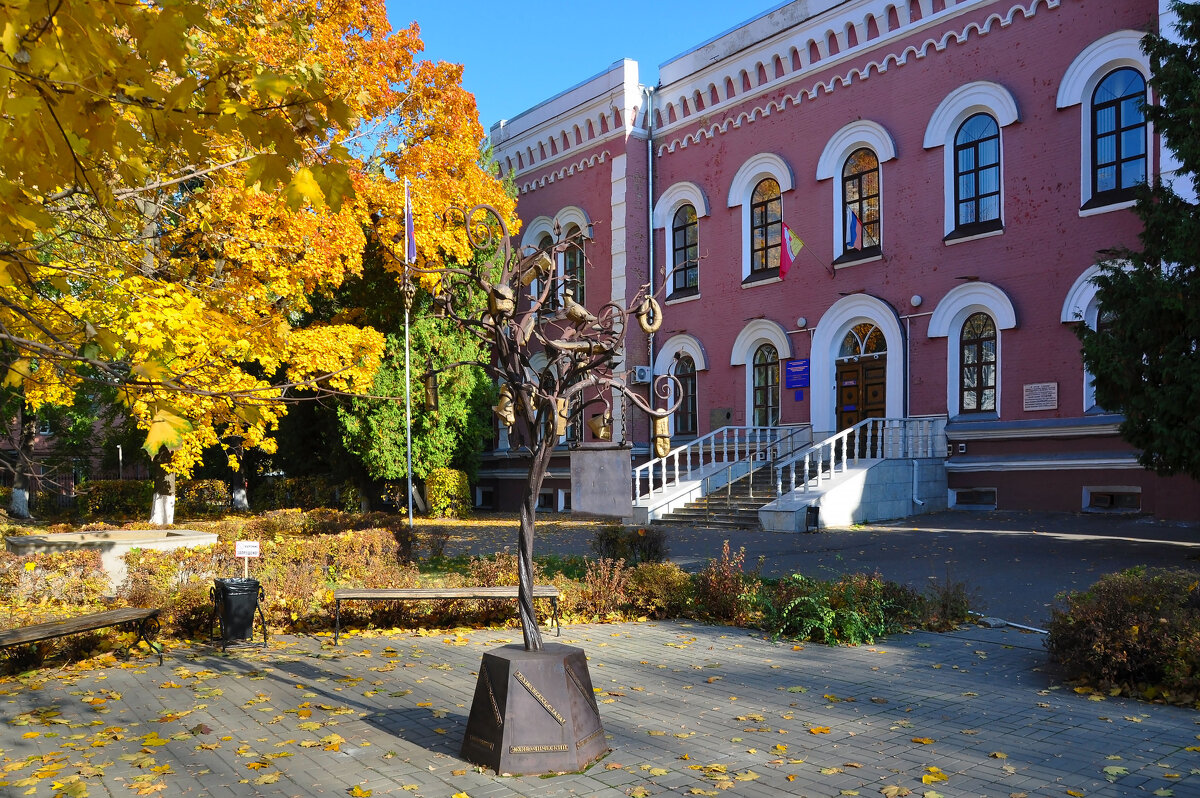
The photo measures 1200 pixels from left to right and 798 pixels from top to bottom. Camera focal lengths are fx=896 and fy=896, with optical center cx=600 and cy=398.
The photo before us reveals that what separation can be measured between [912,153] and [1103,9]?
4561 mm

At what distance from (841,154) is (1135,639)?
17359mm

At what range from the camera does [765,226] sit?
24047mm

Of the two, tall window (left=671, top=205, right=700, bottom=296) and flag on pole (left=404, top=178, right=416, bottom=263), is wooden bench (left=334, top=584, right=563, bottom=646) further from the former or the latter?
tall window (left=671, top=205, right=700, bottom=296)

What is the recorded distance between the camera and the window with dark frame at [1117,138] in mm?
17172

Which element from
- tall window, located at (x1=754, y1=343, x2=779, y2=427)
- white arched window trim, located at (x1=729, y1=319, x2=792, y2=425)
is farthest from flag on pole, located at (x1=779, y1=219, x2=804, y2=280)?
tall window, located at (x1=754, y1=343, x2=779, y2=427)

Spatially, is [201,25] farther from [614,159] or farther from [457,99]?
[614,159]

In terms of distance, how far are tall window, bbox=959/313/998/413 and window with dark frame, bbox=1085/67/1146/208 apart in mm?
3210

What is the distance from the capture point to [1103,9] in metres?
17.5

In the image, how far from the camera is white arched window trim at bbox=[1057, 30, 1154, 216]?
17.2m

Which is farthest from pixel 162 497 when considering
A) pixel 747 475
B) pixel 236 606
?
pixel 747 475

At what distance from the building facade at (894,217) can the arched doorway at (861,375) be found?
55 millimetres

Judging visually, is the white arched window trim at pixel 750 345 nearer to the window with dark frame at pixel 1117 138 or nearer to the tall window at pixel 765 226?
the tall window at pixel 765 226

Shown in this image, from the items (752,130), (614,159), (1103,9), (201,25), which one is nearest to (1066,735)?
(201,25)

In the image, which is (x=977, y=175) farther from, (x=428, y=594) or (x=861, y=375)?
(x=428, y=594)
